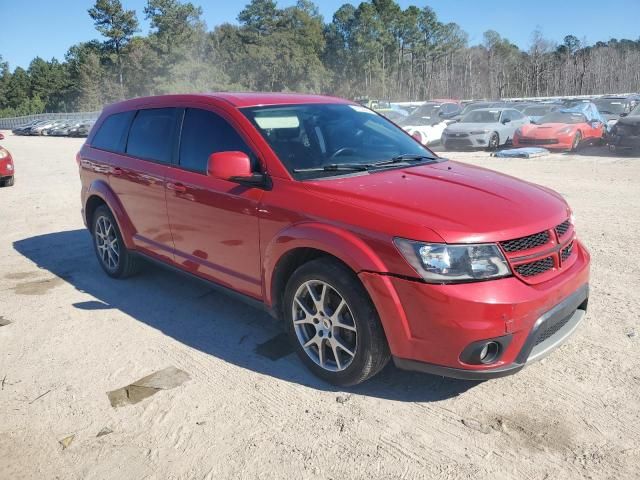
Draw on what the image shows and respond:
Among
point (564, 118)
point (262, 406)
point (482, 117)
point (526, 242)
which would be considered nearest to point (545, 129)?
point (564, 118)

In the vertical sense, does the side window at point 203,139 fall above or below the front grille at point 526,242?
above

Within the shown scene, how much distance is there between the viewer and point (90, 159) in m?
5.68

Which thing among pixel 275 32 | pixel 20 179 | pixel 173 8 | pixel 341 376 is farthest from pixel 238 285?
pixel 275 32

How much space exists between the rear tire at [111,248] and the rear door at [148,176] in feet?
1.12

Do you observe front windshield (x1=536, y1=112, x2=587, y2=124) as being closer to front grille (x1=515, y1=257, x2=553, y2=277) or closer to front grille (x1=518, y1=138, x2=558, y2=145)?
front grille (x1=518, y1=138, x2=558, y2=145)

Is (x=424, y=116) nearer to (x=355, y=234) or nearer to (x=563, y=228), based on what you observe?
(x=563, y=228)

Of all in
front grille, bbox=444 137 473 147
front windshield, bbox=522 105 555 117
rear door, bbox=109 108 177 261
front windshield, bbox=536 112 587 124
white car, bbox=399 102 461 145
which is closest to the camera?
rear door, bbox=109 108 177 261

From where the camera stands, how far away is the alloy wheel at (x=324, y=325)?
3244mm

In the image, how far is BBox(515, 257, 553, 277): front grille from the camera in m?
2.93

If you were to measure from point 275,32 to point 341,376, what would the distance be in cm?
7880

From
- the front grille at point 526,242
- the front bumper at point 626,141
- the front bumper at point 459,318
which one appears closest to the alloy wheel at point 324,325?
the front bumper at point 459,318

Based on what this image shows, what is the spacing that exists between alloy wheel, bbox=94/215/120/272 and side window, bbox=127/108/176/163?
908 millimetres

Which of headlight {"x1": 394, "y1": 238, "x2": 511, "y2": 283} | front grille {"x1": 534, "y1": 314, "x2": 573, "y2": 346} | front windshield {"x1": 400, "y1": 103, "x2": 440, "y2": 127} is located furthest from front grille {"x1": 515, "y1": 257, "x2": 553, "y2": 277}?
front windshield {"x1": 400, "y1": 103, "x2": 440, "y2": 127}

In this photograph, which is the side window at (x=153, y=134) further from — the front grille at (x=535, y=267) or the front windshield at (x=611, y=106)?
the front windshield at (x=611, y=106)
